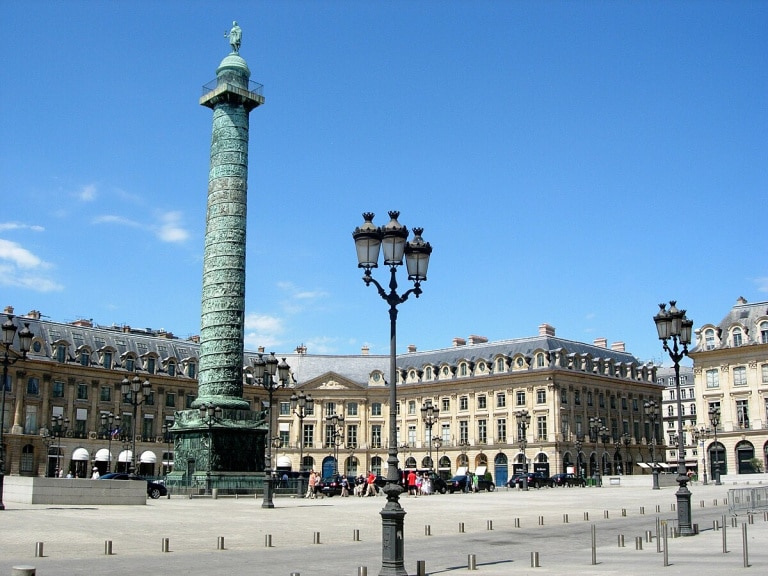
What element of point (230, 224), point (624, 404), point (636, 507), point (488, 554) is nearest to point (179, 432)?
point (230, 224)

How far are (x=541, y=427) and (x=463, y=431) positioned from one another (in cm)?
906

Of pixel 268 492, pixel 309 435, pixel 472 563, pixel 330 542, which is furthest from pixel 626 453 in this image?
pixel 472 563

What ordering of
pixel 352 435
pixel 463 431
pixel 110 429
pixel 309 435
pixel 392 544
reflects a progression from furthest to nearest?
pixel 352 435, pixel 309 435, pixel 463 431, pixel 110 429, pixel 392 544

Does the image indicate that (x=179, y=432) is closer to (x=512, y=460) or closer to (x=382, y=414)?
(x=512, y=460)

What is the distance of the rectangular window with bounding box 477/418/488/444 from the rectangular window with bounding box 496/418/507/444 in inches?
54.3

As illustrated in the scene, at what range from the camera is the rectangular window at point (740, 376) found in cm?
7294

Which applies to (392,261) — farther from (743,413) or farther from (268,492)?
(743,413)

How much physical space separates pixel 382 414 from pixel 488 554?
74.6 metres

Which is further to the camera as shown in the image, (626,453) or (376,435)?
(376,435)

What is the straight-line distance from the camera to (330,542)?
18.6 metres

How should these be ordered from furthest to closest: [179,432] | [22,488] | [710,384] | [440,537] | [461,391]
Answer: [461,391], [710,384], [179,432], [22,488], [440,537]

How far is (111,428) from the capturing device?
76.4 m

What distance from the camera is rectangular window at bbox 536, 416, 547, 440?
7881cm

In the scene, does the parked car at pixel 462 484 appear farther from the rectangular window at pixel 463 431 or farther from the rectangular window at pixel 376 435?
the rectangular window at pixel 376 435
